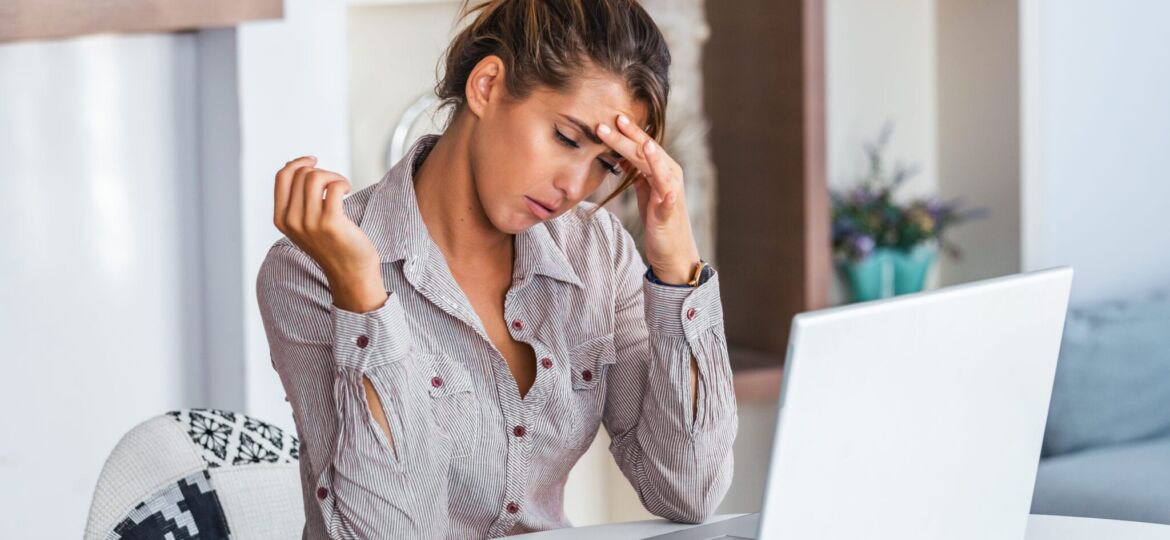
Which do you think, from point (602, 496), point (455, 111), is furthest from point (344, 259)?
point (602, 496)

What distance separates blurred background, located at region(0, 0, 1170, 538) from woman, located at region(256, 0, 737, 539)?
29cm

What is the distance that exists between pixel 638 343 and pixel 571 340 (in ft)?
0.27

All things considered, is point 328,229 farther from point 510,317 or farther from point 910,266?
point 910,266

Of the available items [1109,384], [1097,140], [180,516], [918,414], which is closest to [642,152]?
[918,414]

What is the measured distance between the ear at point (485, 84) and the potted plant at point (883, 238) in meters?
1.94

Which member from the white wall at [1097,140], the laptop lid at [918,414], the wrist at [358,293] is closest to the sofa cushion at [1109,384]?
the white wall at [1097,140]

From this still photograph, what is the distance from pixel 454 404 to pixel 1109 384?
6.88ft

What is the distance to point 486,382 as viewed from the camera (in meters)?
1.41

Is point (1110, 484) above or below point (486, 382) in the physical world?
below

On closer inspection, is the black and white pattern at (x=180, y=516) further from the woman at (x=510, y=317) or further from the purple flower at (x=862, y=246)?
the purple flower at (x=862, y=246)

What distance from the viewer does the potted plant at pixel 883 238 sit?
318 centimetres

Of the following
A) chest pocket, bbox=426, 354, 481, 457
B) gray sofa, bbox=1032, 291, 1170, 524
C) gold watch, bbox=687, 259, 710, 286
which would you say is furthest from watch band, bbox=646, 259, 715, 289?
gray sofa, bbox=1032, 291, 1170, 524

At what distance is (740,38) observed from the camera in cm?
316

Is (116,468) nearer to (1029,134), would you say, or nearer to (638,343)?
(638,343)
